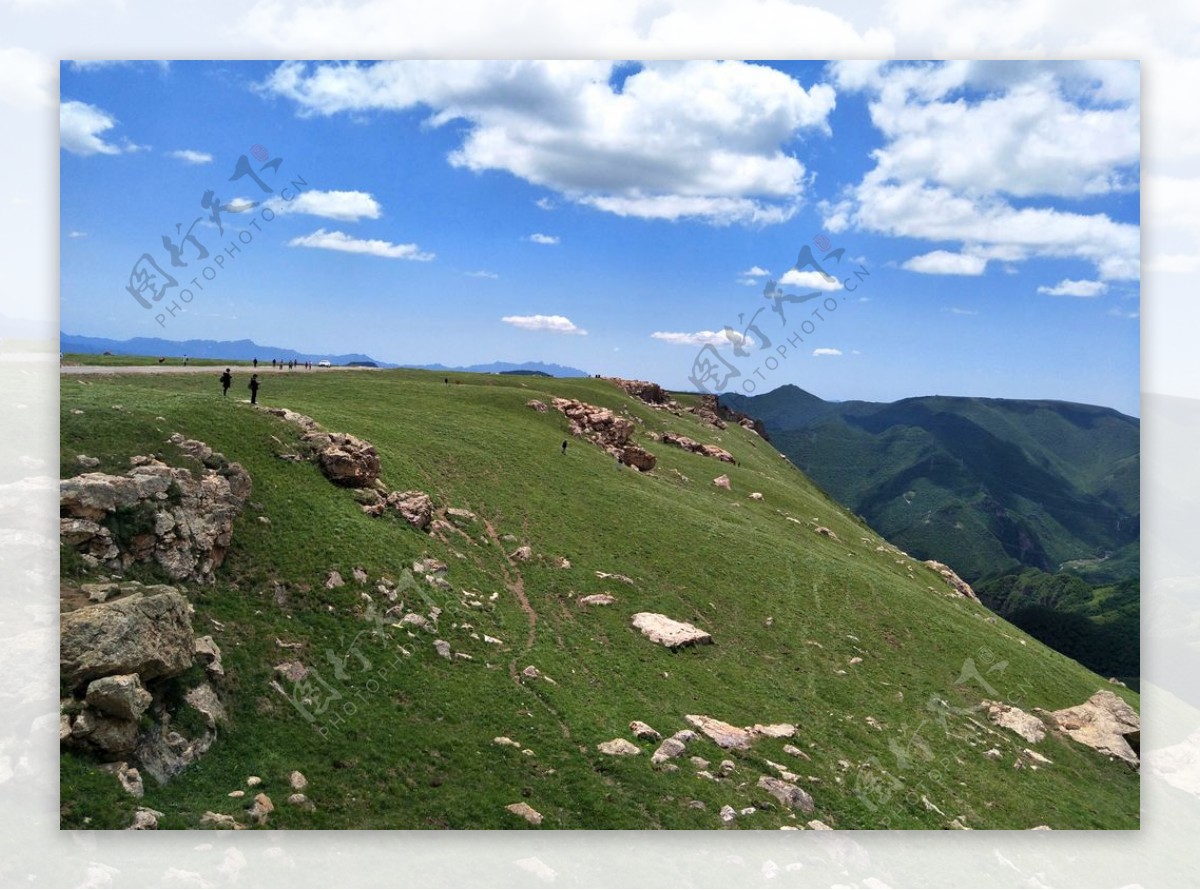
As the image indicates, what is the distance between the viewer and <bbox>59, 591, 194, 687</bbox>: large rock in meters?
20.0

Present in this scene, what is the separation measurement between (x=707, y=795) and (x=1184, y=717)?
26.3 meters

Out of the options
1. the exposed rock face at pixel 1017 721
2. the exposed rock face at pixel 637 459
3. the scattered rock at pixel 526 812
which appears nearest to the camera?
the scattered rock at pixel 526 812

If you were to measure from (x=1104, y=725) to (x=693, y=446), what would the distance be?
202ft

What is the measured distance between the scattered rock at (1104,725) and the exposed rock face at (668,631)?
23.3 meters

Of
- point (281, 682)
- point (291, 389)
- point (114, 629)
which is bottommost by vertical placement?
point (281, 682)

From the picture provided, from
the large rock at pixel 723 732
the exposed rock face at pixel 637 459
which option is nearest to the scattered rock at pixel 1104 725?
the large rock at pixel 723 732

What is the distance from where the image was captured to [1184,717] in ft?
106

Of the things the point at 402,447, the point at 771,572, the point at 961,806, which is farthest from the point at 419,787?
the point at 771,572

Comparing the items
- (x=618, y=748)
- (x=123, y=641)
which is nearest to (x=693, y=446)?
(x=618, y=748)

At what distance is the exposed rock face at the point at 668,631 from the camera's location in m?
35.5

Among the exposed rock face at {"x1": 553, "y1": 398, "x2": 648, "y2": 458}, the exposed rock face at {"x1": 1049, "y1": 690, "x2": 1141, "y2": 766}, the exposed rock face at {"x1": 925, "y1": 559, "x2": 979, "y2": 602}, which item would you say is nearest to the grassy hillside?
the exposed rock face at {"x1": 1049, "y1": 690, "x2": 1141, "y2": 766}

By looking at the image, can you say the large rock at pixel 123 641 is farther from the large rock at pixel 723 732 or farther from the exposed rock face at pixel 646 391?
the exposed rock face at pixel 646 391

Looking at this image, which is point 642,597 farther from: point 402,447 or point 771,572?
point 402,447

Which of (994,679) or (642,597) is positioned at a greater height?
(642,597)
